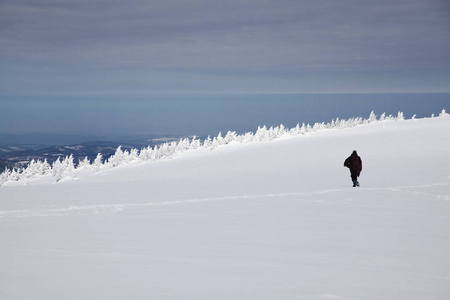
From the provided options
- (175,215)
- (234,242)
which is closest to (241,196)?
(175,215)

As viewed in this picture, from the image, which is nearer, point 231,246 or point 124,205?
point 231,246

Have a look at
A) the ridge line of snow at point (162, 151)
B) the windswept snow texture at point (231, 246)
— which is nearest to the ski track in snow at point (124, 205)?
the windswept snow texture at point (231, 246)

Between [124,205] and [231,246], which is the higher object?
[231,246]

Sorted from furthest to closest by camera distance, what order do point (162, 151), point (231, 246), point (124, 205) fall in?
point (162, 151)
point (124, 205)
point (231, 246)

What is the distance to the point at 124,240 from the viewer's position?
10516mm

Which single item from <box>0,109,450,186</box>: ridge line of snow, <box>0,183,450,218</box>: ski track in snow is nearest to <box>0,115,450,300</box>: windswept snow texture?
<box>0,183,450,218</box>: ski track in snow

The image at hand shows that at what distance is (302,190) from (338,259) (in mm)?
13131

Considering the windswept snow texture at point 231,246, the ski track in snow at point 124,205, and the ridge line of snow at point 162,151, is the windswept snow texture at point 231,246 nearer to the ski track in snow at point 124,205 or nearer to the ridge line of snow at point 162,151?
the ski track in snow at point 124,205

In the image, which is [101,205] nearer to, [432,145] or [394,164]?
[394,164]

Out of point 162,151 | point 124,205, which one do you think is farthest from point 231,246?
point 162,151

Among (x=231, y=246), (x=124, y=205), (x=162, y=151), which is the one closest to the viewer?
(x=231, y=246)

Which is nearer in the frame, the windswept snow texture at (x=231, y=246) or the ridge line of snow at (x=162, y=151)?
the windswept snow texture at (x=231, y=246)

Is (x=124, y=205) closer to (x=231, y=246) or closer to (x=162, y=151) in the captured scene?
(x=231, y=246)

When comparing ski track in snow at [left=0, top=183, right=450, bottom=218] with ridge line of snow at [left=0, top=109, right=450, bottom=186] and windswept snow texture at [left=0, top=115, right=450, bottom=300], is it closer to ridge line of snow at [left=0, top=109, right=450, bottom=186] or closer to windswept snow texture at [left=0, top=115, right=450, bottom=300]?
windswept snow texture at [left=0, top=115, right=450, bottom=300]
